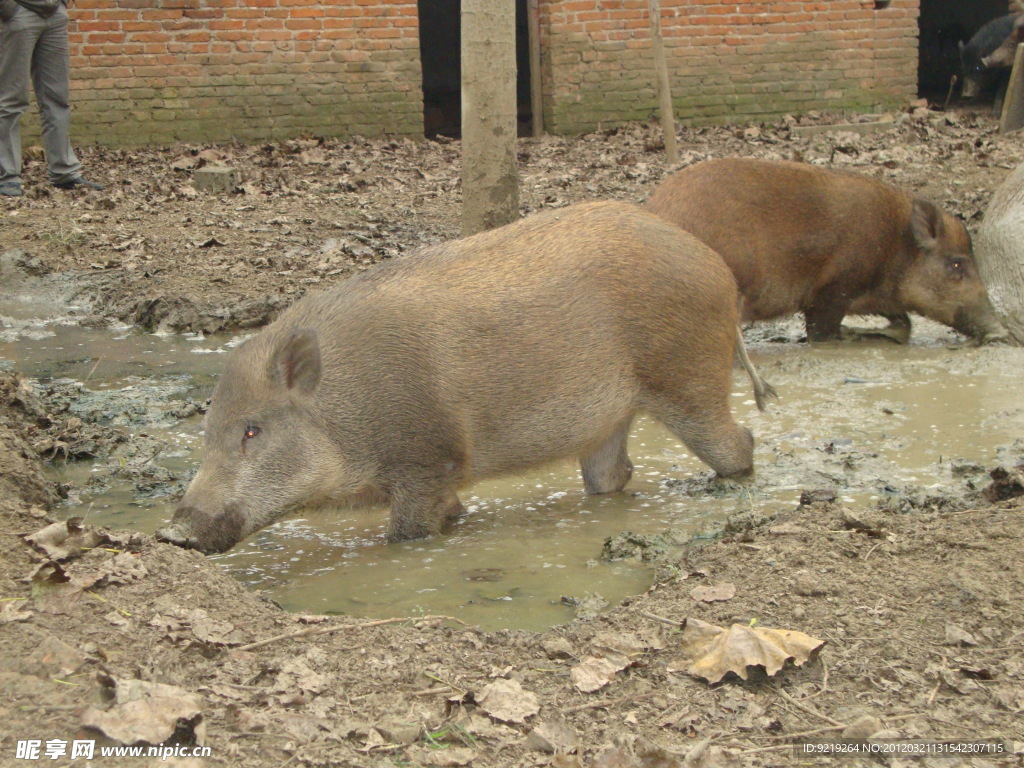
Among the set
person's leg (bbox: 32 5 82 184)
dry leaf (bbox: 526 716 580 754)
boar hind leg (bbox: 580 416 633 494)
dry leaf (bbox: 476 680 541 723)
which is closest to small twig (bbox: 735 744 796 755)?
dry leaf (bbox: 526 716 580 754)

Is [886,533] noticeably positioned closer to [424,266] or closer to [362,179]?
[424,266]

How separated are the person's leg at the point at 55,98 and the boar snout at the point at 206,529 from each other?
7.58 metres

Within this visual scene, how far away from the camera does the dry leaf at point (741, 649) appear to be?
287 centimetres

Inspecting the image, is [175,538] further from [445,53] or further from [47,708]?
[445,53]

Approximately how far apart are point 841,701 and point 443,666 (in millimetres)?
1016

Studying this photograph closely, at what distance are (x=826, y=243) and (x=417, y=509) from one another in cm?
400

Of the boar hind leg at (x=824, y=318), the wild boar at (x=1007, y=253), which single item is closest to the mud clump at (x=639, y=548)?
the boar hind leg at (x=824, y=318)

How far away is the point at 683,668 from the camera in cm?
295

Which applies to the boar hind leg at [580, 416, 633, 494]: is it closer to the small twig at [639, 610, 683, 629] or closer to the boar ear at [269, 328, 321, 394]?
the boar ear at [269, 328, 321, 394]

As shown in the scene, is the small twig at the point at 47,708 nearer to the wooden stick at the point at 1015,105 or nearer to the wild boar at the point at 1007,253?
the wild boar at the point at 1007,253

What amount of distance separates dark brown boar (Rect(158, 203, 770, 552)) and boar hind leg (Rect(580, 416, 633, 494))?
16 cm

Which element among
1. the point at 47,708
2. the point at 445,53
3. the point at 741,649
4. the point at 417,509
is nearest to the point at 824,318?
the point at 417,509

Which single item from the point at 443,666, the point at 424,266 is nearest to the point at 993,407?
the point at 424,266

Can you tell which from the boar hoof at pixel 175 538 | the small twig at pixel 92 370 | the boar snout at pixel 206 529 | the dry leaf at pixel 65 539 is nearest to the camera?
the dry leaf at pixel 65 539
